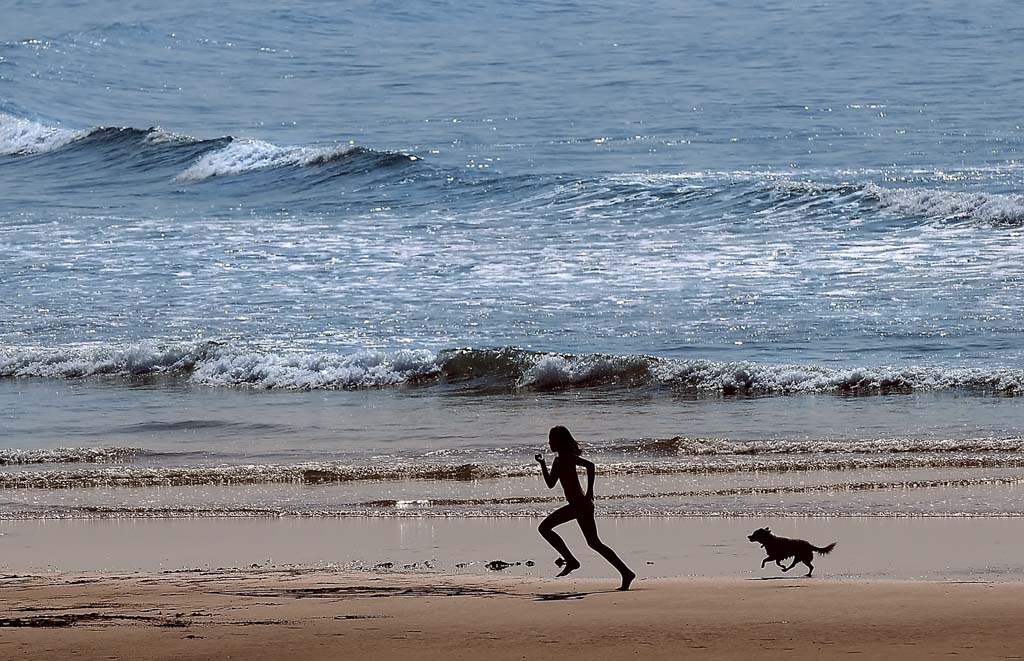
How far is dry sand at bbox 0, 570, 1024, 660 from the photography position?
6363 millimetres

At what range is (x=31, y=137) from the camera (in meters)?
35.6

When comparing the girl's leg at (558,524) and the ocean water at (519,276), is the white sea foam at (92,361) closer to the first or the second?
the ocean water at (519,276)

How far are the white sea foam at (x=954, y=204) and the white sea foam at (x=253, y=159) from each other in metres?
11.6

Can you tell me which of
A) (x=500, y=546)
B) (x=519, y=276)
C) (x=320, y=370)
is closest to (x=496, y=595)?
(x=500, y=546)

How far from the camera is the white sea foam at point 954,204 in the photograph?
2264 cm

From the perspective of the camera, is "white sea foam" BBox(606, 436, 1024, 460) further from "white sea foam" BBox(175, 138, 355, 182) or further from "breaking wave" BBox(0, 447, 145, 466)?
"white sea foam" BBox(175, 138, 355, 182)

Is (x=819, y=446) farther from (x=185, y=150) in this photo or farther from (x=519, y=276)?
(x=185, y=150)

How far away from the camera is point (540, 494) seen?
34.4 feet

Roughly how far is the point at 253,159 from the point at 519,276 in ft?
39.5

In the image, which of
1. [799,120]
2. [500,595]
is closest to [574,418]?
[500,595]

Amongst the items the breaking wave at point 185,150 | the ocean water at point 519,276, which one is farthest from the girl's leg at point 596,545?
the breaking wave at point 185,150

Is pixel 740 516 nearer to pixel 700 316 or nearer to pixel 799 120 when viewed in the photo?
pixel 700 316

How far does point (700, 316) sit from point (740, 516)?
857 centimetres

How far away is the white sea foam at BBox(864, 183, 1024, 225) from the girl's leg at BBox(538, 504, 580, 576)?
16510 millimetres
